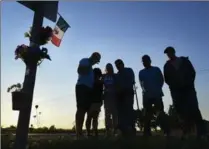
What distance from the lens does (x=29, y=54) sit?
6.57m

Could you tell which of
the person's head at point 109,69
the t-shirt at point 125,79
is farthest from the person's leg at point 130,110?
the person's head at point 109,69

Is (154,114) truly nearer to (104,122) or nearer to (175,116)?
(175,116)

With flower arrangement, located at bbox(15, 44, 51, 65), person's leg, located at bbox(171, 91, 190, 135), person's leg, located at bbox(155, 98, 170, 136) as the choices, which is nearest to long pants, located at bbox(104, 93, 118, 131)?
person's leg, located at bbox(155, 98, 170, 136)

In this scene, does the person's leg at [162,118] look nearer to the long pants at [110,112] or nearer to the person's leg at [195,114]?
the person's leg at [195,114]

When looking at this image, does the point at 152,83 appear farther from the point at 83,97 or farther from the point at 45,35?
the point at 45,35

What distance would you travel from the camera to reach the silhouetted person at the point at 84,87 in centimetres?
700

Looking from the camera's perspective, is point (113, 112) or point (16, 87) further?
point (113, 112)

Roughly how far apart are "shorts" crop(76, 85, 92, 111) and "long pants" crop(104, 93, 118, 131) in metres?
0.84

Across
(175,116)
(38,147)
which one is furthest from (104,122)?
(38,147)

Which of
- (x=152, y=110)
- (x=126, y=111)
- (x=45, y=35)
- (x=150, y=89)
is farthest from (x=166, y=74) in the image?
(x=45, y=35)

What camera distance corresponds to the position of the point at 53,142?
568 cm

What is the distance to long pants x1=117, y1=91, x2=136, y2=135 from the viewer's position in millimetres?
7527

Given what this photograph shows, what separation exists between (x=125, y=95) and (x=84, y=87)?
88cm

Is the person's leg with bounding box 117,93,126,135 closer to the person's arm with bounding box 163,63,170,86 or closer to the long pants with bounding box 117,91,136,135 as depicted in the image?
the long pants with bounding box 117,91,136,135
